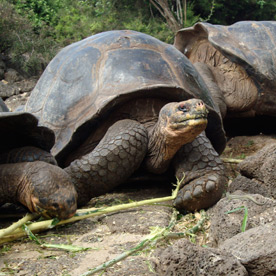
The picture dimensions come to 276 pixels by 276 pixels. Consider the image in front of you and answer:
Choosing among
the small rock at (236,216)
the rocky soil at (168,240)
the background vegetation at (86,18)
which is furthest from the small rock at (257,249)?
the background vegetation at (86,18)

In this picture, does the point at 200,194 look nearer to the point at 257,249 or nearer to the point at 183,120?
the point at 183,120

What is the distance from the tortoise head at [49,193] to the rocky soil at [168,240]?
130 millimetres

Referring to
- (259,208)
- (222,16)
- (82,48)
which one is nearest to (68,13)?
(222,16)

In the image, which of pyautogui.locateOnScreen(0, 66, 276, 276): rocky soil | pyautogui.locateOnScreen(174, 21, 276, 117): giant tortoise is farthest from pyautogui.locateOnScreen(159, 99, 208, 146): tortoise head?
pyautogui.locateOnScreen(174, 21, 276, 117): giant tortoise

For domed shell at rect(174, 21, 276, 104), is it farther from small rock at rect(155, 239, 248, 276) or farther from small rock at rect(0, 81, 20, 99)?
small rock at rect(0, 81, 20, 99)

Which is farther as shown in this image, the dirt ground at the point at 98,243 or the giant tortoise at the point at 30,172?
the giant tortoise at the point at 30,172

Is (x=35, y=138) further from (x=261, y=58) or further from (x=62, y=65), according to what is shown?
(x=261, y=58)

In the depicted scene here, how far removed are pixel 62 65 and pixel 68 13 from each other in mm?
9214

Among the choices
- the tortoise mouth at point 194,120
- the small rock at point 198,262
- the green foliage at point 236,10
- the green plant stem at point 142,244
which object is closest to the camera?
the small rock at point 198,262

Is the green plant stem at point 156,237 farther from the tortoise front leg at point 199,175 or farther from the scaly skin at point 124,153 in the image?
the scaly skin at point 124,153

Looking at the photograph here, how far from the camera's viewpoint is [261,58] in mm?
5012

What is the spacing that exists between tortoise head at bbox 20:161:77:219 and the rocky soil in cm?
13

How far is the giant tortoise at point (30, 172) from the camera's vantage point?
196 centimetres

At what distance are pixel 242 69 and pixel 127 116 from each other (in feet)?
8.16
